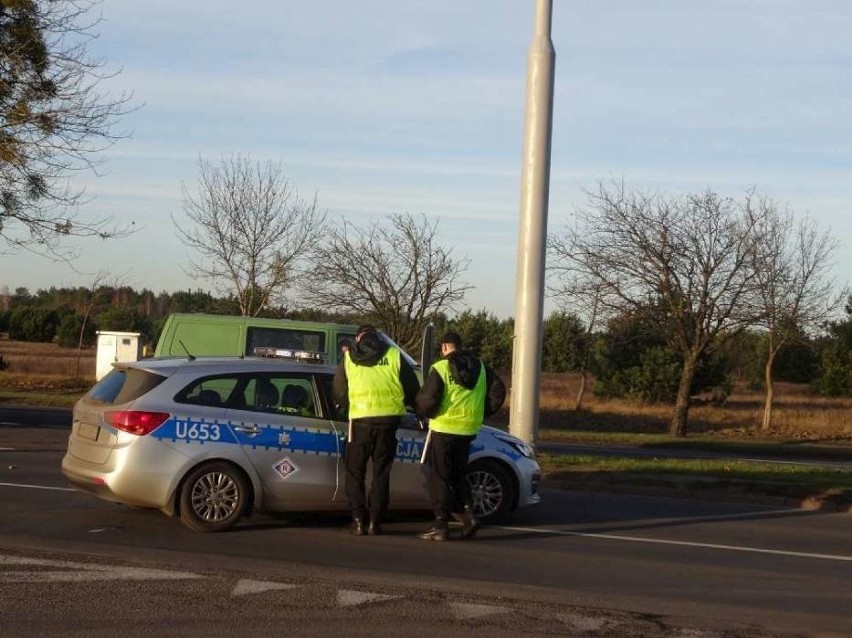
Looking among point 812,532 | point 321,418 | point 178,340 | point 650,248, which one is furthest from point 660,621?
point 650,248

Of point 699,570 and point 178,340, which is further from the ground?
point 178,340

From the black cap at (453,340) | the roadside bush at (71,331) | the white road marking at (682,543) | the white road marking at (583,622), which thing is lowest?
the white road marking at (583,622)

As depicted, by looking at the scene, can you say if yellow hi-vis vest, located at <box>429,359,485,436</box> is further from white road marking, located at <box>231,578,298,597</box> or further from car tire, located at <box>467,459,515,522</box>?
white road marking, located at <box>231,578,298,597</box>

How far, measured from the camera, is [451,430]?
34.5 ft

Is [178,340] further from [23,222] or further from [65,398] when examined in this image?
[65,398]

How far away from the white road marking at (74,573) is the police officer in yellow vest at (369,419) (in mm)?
2266

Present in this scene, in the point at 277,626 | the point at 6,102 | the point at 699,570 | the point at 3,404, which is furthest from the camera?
the point at 3,404

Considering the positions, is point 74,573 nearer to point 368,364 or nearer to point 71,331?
point 368,364

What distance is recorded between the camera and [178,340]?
57.0ft

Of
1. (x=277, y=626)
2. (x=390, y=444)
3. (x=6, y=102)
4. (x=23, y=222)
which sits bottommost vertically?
(x=277, y=626)

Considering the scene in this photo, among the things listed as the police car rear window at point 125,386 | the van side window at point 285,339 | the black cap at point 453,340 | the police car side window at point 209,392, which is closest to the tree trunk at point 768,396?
the van side window at point 285,339

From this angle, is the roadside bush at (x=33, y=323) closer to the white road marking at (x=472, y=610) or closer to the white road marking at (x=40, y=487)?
the white road marking at (x=40, y=487)

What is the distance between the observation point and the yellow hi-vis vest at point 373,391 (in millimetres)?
10391

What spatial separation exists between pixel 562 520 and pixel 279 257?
21.4 meters
